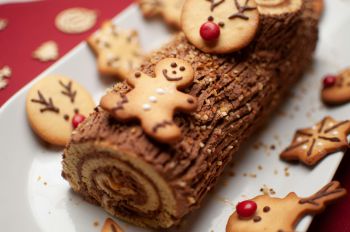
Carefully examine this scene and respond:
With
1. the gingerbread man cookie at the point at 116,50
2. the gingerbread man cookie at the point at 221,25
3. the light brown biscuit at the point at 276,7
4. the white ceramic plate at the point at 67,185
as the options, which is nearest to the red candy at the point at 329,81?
the white ceramic plate at the point at 67,185

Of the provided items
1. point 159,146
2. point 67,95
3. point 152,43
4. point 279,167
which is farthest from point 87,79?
point 279,167

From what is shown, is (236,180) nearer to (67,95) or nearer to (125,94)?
(125,94)

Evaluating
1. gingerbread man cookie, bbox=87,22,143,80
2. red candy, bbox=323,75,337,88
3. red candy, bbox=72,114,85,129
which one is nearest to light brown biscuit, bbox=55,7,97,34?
gingerbread man cookie, bbox=87,22,143,80

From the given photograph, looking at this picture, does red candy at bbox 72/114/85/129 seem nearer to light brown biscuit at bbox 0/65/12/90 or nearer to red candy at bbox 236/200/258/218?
light brown biscuit at bbox 0/65/12/90

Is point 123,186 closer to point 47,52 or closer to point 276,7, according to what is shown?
point 276,7

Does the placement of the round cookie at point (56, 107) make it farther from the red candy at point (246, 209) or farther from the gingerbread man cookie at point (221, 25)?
the red candy at point (246, 209)

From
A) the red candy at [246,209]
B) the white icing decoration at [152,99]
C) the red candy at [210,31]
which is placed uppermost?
the red candy at [210,31]

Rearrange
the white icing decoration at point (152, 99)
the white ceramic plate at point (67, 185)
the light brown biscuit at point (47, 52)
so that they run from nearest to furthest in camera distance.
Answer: the white icing decoration at point (152, 99) → the white ceramic plate at point (67, 185) → the light brown biscuit at point (47, 52)
